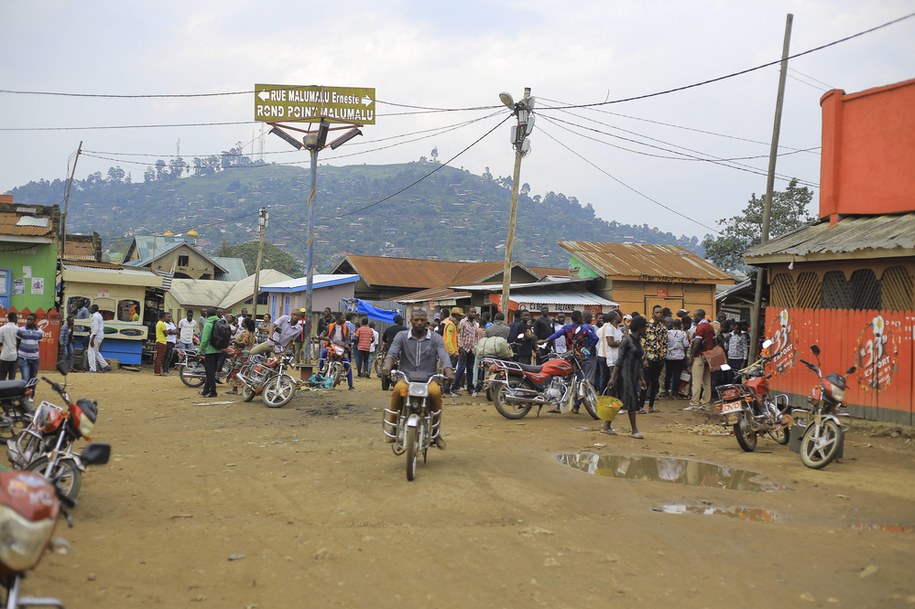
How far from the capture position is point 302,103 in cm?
2634

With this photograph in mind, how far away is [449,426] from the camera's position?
12812 millimetres

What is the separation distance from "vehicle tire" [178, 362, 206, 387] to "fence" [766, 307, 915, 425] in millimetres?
12898

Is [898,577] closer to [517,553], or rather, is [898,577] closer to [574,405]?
[517,553]

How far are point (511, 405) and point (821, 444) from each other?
5267mm

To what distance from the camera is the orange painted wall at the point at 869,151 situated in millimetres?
14045

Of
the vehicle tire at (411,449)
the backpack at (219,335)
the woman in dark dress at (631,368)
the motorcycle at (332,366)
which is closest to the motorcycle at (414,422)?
A: the vehicle tire at (411,449)

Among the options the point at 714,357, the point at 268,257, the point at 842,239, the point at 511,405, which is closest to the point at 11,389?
the point at 511,405

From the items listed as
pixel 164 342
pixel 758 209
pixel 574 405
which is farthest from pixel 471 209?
pixel 574 405

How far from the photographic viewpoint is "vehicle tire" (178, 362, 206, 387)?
63.6 feet

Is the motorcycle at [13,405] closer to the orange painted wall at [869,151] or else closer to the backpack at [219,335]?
the backpack at [219,335]

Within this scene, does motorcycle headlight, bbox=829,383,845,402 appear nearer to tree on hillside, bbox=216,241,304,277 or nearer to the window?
the window

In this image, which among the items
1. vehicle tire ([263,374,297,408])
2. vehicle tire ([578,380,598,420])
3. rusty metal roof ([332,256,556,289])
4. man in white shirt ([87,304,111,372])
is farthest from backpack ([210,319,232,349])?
rusty metal roof ([332,256,556,289])

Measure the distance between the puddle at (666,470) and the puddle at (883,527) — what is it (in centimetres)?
145

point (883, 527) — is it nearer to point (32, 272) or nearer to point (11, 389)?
point (11, 389)
